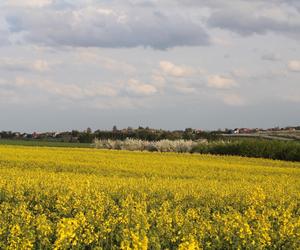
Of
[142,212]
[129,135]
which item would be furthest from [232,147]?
[142,212]

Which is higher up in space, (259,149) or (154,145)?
(154,145)

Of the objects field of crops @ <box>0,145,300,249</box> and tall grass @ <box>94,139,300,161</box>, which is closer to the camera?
field of crops @ <box>0,145,300,249</box>

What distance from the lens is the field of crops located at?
29.2 feet

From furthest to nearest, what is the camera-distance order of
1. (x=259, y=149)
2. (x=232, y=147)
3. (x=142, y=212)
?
(x=232, y=147) < (x=259, y=149) < (x=142, y=212)

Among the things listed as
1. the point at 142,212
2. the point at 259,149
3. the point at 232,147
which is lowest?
the point at 142,212

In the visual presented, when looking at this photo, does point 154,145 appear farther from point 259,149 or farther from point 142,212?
point 142,212

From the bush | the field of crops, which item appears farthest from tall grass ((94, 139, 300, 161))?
the field of crops

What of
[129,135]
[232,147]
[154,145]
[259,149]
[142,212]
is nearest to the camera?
[142,212]

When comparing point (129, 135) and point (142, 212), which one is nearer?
point (142, 212)

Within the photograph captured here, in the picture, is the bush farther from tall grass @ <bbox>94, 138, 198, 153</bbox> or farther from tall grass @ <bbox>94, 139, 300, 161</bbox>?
tall grass @ <bbox>94, 138, 198, 153</bbox>

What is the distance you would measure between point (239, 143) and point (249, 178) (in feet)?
82.0

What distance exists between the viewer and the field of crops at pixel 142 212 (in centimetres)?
891

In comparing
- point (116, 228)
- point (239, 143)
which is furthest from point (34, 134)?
point (116, 228)

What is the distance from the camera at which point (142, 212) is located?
1102cm
